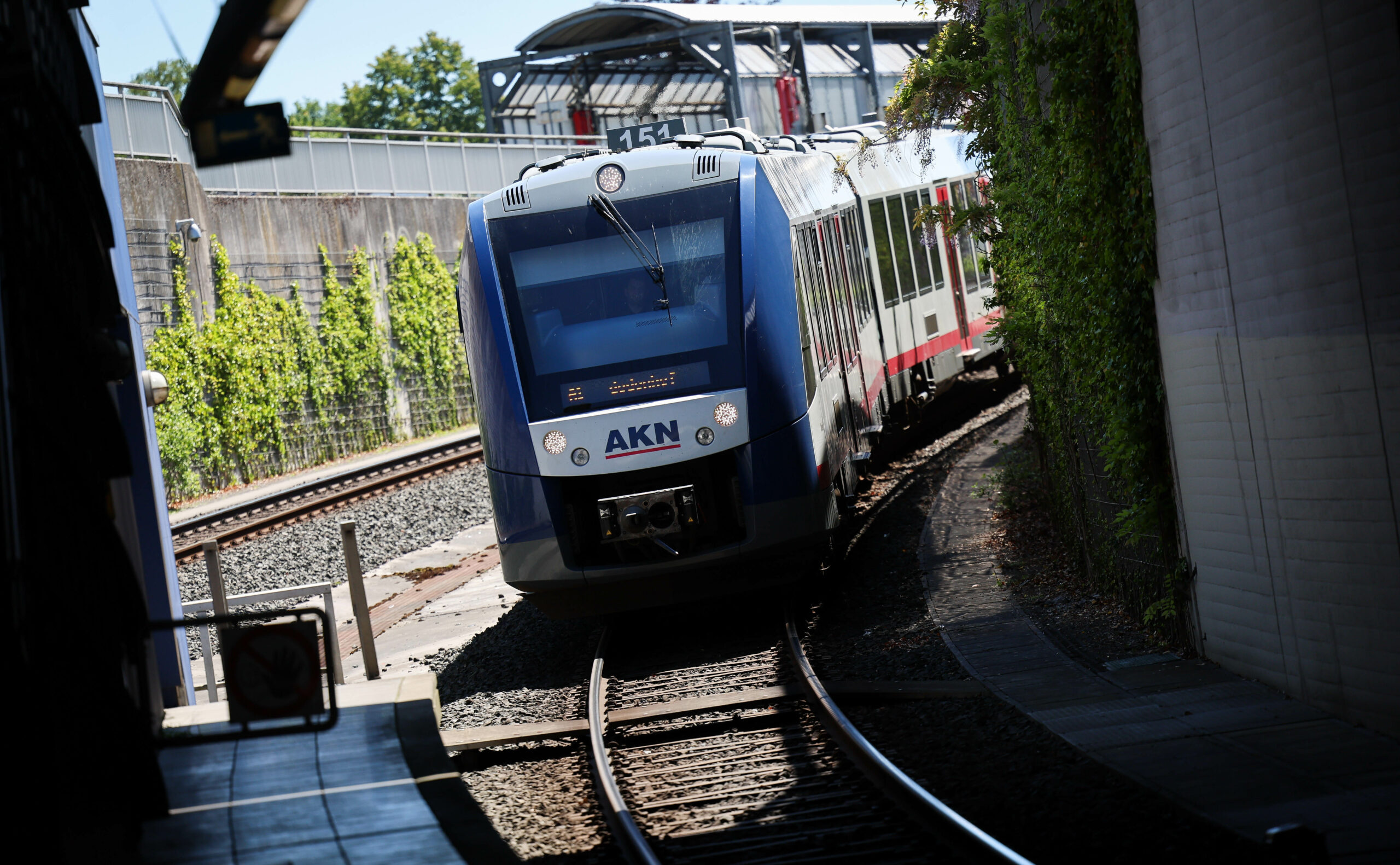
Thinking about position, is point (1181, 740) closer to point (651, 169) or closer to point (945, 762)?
point (945, 762)

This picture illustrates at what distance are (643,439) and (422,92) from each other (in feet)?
240

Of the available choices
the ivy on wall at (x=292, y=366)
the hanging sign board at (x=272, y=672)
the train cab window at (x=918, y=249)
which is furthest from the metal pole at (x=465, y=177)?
the hanging sign board at (x=272, y=672)

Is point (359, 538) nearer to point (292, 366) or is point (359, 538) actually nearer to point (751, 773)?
point (292, 366)

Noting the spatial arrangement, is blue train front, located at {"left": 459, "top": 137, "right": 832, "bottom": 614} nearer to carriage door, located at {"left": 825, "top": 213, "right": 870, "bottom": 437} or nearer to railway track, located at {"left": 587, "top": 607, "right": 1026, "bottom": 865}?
railway track, located at {"left": 587, "top": 607, "right": 1026, "bottom": 865}

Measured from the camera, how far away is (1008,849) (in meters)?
5.21

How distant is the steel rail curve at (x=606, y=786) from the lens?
5.93 m

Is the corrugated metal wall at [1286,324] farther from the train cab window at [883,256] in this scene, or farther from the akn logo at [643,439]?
the train cab window at [883,256]

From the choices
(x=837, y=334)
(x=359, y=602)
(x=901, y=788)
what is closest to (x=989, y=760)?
(x=901, y=788)

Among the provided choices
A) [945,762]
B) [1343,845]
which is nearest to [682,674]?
[945,762]

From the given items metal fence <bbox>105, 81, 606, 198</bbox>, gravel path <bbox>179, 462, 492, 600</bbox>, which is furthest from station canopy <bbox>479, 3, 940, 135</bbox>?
gravel path <bbox>179, 462, 492, 600</bbox>

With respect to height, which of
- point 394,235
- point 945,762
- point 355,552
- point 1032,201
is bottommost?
point 945,762

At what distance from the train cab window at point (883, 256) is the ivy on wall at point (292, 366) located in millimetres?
A: 11793

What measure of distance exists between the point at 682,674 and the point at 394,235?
864 inches

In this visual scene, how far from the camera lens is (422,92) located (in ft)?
257
